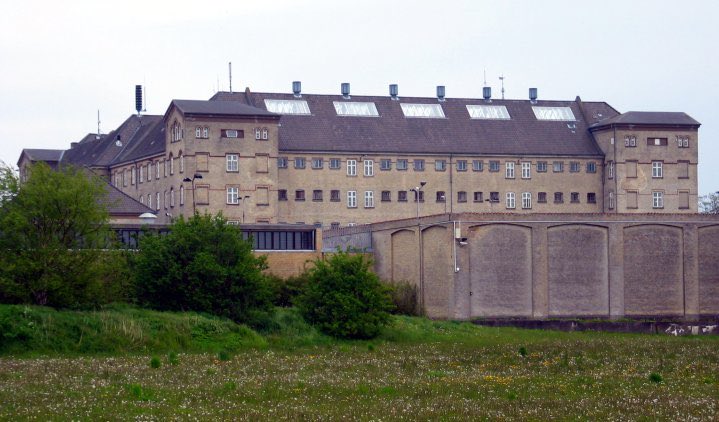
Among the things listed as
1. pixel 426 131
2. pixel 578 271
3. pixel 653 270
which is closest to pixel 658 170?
pixel 426 131

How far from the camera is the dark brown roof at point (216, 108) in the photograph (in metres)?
89.9

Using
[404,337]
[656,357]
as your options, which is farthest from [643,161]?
[656,357]

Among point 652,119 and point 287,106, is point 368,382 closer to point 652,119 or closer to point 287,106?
point 287,106

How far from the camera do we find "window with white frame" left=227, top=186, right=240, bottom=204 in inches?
3590

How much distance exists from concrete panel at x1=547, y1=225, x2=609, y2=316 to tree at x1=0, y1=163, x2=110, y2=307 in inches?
1023

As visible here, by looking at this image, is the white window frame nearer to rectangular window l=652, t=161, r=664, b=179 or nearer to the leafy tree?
rectangular window l=652, t=161, r=664, b=179

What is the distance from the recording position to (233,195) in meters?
91.4

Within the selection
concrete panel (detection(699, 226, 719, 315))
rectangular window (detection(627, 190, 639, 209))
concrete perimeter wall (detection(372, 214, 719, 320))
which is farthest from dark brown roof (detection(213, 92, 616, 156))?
concrete panel (detection(699, 226, 719, 315))

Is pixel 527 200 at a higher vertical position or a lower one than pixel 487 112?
lower

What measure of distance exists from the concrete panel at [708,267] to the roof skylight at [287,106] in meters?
38.4

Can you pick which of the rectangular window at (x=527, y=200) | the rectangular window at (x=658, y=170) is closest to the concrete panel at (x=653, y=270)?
the rectangular window at (x=658, y=170)

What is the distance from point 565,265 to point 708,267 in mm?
7876

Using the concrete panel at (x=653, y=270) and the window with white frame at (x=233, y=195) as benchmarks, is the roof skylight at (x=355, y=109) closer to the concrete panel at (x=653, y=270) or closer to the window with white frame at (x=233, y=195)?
the window with white frame at (x=233, y=195)

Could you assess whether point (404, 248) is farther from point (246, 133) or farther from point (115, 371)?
point (115, 371)
